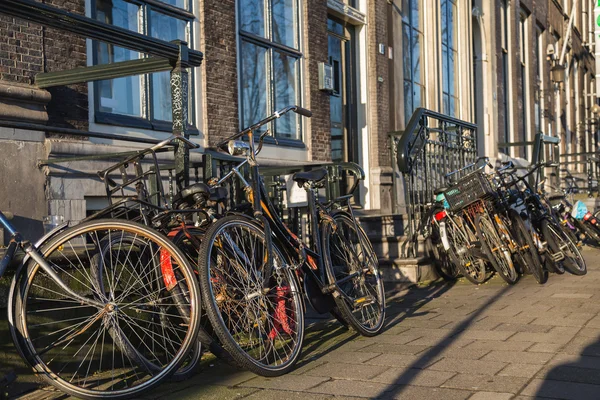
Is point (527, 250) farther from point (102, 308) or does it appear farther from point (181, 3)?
point (102, 308)

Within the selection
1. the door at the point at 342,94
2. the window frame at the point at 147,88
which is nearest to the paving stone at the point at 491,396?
the window frame at the point at 147,88

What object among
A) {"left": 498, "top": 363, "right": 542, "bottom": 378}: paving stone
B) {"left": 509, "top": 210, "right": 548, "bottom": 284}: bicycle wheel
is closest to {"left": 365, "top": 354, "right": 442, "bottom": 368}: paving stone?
{"left": 498, "top": 363, "right": 542, "bottom": 378}: paving stone

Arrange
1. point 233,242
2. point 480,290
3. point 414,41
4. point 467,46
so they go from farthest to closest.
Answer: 1. point 467,46
2. point 414,41
3. point 480,290
4. point 233,242

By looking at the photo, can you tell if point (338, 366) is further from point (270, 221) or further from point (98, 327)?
point (98, 327)

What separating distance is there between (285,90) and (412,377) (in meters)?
6.92

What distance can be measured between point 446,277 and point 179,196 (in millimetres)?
4472

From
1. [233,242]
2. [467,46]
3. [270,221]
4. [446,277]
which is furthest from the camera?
[467,46]

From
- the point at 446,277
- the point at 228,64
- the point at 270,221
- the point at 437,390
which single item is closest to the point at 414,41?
the point at 228,64

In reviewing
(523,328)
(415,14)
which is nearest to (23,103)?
(523,328)

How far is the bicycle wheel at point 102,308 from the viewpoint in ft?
11.4

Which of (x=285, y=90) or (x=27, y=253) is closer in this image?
(x=27, y=253)

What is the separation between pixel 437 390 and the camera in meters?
3.75

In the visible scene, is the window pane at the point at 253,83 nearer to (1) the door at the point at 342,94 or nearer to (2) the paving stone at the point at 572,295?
(1) the door at the point at 342,94

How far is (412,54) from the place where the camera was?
46.0 ft
